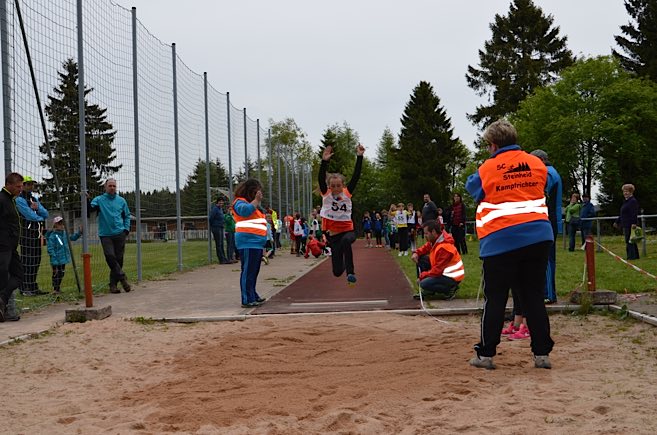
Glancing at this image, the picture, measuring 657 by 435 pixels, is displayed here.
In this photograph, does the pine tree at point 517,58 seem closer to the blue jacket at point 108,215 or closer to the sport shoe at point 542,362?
the blue jacket at point 108,215

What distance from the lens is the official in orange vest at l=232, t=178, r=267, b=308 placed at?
32.3 ft

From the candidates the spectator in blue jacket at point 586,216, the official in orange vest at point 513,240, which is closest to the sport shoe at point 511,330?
the official in orange vest at point 513,240

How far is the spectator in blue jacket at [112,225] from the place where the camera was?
11.9 metres

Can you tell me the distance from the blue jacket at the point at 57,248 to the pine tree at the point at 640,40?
45473 mm

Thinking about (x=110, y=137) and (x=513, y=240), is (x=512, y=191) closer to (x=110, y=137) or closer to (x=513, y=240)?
(x=513, y=240)

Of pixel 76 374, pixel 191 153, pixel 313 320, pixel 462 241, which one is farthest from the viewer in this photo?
pixel 462 241

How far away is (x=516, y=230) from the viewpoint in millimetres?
5473

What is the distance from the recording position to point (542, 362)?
5.49 metres

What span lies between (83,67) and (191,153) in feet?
24.6

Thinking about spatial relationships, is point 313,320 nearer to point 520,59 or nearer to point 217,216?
point 217,216

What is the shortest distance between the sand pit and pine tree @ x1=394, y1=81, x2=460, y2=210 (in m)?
62.3

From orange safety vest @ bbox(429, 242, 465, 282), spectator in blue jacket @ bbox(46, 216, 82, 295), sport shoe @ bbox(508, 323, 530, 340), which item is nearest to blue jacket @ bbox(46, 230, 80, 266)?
spectator in blue jacket @ bbox(46, 216, 82, 295)

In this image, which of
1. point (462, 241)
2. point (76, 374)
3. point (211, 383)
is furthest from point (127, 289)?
point (462, 241)

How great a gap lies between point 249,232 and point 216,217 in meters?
10.4
